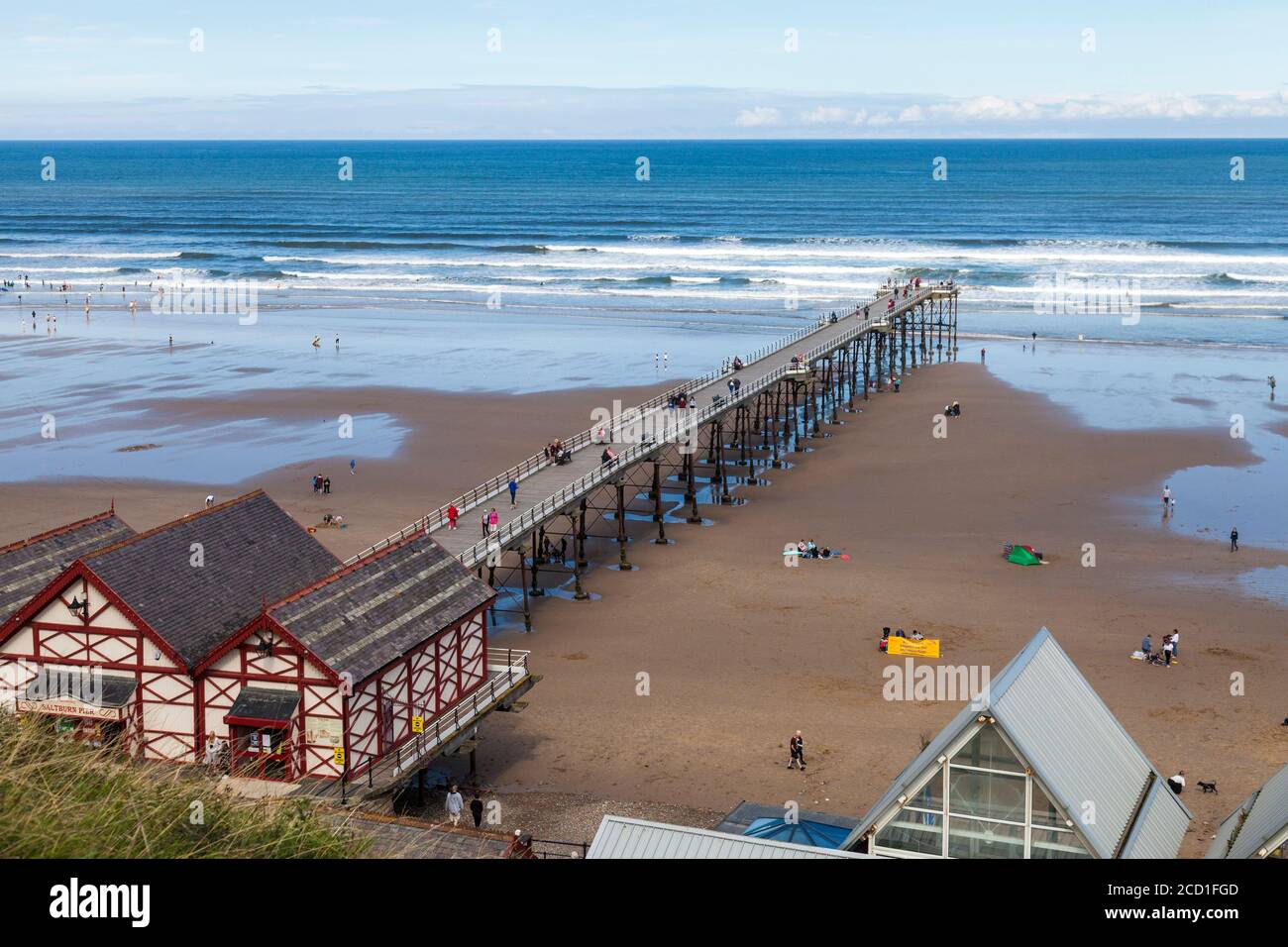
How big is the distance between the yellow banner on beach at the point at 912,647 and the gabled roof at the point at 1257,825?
44.1 ft

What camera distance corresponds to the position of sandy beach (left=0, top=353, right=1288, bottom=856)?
88.5ft

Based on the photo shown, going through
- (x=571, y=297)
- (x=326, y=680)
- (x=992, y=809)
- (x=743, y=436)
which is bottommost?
(x=326, y=680)

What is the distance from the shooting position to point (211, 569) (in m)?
24.1

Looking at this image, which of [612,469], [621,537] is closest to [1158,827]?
[621,537]

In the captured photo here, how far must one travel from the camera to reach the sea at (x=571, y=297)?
61.2 m

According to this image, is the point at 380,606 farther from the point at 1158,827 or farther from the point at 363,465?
the point at 363,465

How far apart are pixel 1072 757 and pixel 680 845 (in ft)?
17.1

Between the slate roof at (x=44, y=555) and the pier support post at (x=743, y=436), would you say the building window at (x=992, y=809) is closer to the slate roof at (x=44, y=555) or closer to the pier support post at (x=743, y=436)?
the slate roof at (x=44, y=555)

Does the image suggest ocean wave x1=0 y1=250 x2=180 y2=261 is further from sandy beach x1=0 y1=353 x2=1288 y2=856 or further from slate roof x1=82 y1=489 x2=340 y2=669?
slate roof x1=82 y1=489 x2=340 y2=669

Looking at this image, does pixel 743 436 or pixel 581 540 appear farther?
pixel 743 436

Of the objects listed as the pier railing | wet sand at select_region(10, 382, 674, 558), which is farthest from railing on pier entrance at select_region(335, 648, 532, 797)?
wet sand at select_region(10, 382, 674, 558)
